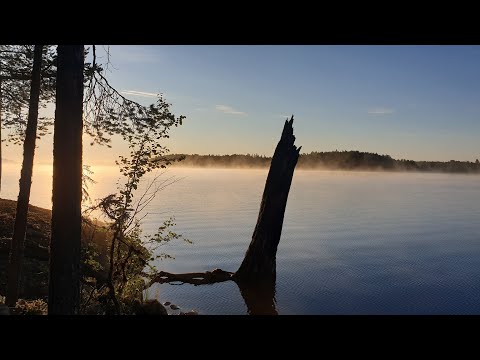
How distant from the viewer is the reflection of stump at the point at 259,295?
14.9m

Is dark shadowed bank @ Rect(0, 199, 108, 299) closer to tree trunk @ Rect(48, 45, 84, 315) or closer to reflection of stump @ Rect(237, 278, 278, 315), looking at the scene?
tree trunk @ Rect(48, 45, 84, 315)

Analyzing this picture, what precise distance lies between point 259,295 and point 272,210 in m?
3.18

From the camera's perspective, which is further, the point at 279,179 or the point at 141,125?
the point at 279,179

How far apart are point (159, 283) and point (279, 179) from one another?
5897 mm

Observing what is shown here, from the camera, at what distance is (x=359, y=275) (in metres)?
21.4

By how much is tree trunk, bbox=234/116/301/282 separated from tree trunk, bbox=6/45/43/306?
7.67 m

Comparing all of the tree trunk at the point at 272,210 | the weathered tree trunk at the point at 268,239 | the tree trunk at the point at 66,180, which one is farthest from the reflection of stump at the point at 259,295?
the tree trunk at the point at 66,180

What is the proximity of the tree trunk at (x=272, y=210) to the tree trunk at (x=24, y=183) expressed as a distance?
25.2 ft

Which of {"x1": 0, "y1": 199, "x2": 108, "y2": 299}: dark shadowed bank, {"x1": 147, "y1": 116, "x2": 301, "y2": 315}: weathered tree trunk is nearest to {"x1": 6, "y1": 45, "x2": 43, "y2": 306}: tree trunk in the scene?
{"x1": 0, "y1": 199, "x2": 108, "y2": 299}: dark shadowed bank

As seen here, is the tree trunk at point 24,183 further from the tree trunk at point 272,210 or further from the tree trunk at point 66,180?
the tree trunk at point 272,210

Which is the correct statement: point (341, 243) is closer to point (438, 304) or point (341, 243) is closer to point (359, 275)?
point (359, 275)
